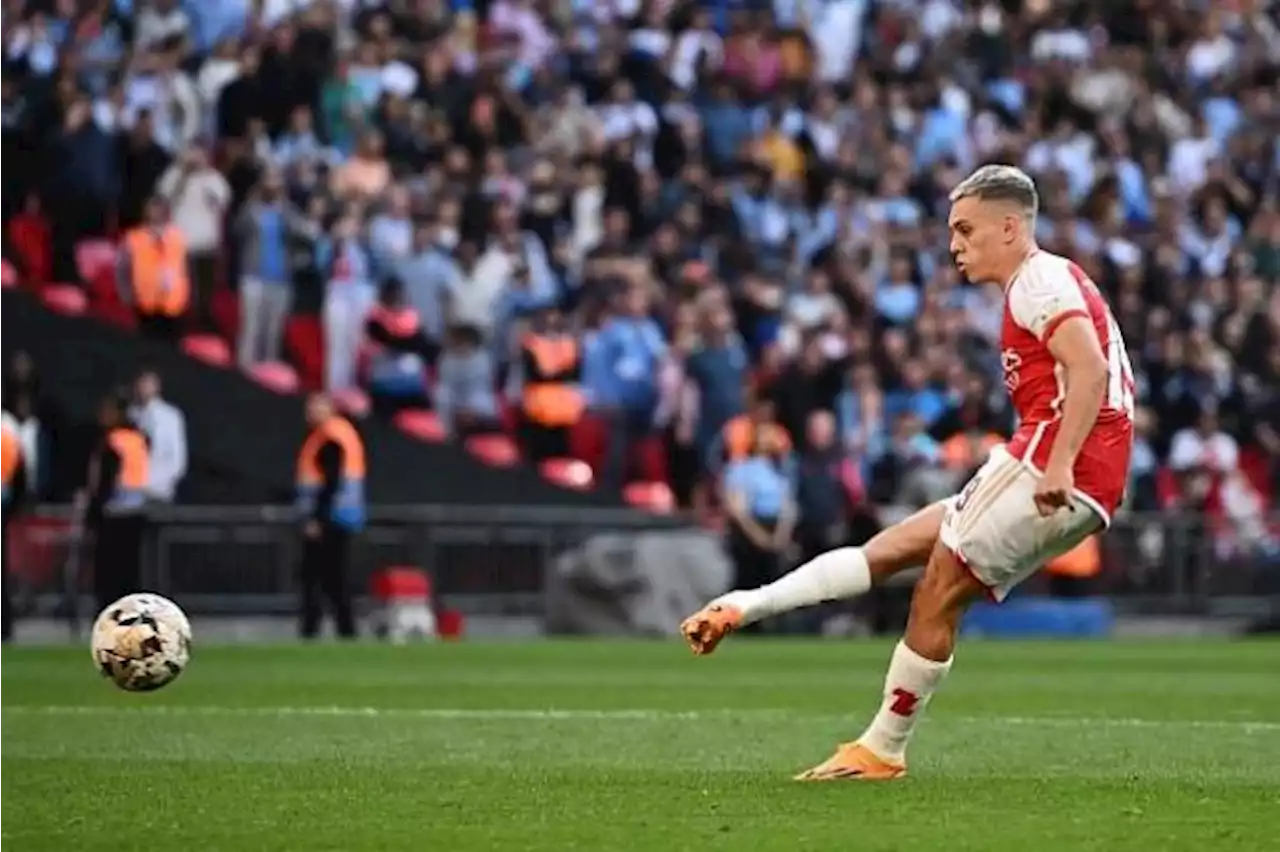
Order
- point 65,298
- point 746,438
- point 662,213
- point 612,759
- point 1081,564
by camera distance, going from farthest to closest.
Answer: point 662,213 < point 1081,564 < point 746,438 < point 65,298 < point 612,759

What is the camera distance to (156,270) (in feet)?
86.6

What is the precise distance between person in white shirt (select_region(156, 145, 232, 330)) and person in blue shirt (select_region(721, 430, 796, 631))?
190 inches

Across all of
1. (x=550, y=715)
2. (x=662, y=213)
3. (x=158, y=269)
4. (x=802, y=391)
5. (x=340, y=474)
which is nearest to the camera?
(x=550, y=715)

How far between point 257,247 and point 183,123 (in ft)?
5.45

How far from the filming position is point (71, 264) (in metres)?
27.0

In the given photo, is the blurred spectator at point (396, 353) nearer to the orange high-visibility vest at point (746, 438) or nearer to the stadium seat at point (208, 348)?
the stadium seat at point (208, 348)

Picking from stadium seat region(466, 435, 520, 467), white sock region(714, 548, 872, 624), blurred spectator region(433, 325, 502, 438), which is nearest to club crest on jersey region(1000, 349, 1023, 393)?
white sock region(714, 548, 872, 624)

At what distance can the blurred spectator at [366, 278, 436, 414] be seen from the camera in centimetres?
2723

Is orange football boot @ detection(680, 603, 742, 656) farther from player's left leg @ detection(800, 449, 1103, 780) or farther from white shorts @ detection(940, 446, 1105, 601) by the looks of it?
white shorts @ detection(940, 446, 1105, 601)

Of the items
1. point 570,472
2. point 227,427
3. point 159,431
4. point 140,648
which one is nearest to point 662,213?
point 570,472

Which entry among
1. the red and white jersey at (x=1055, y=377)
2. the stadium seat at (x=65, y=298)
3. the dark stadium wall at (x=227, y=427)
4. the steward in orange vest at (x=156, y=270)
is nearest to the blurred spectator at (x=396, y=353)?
the dark stadium wall at (x=227, y=427)

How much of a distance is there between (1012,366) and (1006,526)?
58cm

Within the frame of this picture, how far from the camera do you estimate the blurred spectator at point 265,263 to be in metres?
27.0

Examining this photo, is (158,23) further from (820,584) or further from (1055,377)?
(1055,377)
